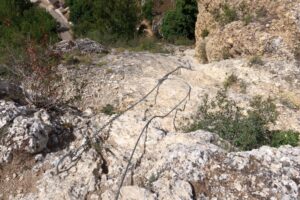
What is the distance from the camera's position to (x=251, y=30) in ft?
35.0

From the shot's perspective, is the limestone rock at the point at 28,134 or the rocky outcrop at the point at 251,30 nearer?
the limestone rock at the point at 28,134

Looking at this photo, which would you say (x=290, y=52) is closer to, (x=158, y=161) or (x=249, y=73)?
(x=249, y=73)

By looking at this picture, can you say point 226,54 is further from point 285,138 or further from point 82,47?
point 285,138

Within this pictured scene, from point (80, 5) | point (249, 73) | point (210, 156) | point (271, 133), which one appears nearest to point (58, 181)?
point (210, 156)

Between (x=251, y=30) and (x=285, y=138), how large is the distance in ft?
15.3

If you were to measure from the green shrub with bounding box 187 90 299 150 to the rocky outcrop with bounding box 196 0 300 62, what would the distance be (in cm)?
275

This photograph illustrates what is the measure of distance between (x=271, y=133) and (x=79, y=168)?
3.66 meters

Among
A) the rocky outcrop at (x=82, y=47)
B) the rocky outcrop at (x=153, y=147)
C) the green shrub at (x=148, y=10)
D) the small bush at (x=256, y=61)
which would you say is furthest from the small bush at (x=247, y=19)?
the green shrub at (x=148, y=10)

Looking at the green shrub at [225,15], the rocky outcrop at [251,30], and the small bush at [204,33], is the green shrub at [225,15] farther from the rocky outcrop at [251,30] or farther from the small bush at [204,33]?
the small bush at [204,33]

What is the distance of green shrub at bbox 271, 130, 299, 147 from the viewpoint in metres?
6.68

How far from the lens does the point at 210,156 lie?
520cm

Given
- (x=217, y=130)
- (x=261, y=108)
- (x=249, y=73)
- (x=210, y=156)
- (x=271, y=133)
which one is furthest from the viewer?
(x=249, y=73)

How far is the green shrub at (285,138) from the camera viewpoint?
263 inches

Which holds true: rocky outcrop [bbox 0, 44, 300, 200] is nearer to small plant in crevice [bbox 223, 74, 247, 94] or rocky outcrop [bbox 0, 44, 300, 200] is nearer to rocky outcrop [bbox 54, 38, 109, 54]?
small plant in crevice [bbox 223, 74, 247, 94]
